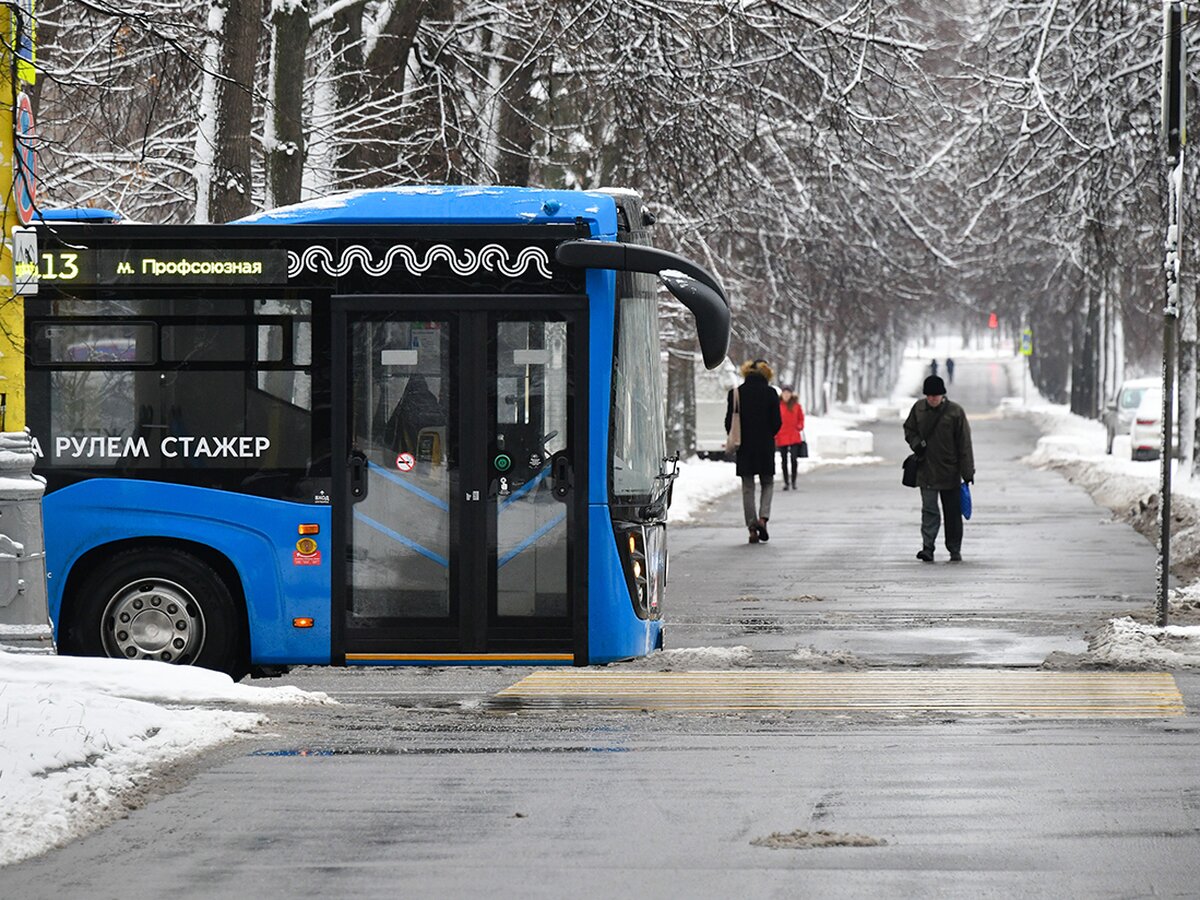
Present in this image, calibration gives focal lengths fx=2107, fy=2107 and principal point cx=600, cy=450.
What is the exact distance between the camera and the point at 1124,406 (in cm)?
Result: 4912

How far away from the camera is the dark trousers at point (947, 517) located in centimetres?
2023

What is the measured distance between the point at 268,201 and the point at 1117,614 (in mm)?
7964

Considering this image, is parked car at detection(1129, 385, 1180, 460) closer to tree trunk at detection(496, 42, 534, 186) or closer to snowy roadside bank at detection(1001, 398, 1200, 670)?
snowy roadside bank at detection(1001, 398, 1200, 670)

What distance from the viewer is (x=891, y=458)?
4775cm

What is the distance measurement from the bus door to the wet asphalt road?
1.35 feet

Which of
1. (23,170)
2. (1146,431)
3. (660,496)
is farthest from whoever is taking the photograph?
(1146,431)

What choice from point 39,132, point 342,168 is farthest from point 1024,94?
point 39,132

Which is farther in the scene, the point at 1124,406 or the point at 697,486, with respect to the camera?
the point at 1124,406

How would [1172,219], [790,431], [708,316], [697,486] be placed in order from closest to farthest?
[708,316] < [1172,219] < [697,486] < [790,431]

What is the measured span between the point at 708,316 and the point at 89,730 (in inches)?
157

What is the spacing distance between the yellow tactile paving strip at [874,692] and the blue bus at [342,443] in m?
0.41

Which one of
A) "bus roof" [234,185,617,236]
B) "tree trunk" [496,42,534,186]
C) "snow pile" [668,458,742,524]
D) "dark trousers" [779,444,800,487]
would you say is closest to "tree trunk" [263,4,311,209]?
"tree trunk" [496,42,534,186]

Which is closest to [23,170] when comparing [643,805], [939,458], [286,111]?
[643,805]

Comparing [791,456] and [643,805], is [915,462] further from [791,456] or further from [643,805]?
[791,456]
